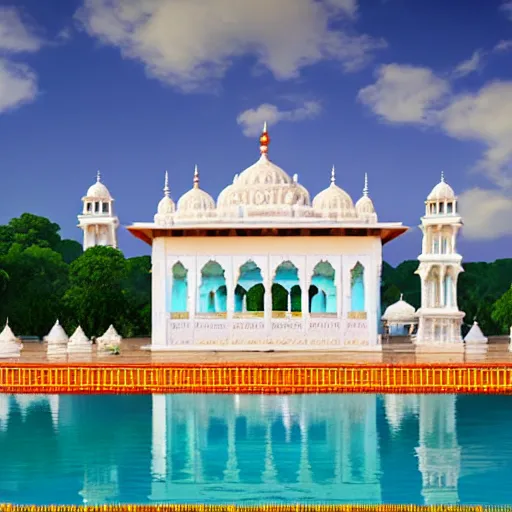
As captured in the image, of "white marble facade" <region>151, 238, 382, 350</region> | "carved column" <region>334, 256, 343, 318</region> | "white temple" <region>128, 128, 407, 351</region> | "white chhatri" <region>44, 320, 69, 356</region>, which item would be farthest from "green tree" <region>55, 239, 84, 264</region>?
"carved column" <region>334, 256, 343, 318</region>

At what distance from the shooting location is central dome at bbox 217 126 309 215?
17.1m

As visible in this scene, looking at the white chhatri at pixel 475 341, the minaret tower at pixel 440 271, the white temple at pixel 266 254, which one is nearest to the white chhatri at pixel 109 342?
the white temple at pixel 266 254

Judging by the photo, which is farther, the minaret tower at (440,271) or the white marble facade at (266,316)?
the minaret tower at (440,271)

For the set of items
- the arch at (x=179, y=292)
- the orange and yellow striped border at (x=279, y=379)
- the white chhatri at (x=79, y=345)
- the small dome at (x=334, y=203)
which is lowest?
the orange and yellow striped border at (x=279, y=379)

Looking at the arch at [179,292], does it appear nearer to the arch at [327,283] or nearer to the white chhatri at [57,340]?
the arch at [327,283]

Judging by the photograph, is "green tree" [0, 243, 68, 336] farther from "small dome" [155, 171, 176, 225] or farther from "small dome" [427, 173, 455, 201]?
"small dome" [427, 173, 455, 201]

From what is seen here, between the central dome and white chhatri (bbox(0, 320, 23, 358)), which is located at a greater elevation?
the central dome

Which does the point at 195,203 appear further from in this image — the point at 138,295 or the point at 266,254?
the point at 138,295

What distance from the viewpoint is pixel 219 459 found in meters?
9.31

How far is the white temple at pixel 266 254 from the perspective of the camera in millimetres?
16578

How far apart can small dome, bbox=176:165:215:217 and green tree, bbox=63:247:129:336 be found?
18.5 ft

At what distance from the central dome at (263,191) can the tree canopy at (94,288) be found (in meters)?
6.19

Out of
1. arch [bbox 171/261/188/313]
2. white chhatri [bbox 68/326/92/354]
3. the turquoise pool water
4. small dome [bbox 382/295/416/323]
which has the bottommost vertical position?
the turquoise pool water

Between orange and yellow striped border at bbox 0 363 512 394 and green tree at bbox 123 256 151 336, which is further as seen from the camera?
green tree at bbox 123 256 151 336
